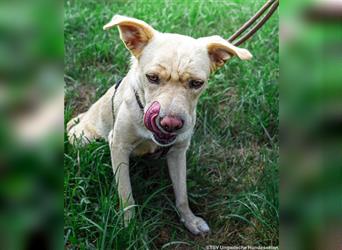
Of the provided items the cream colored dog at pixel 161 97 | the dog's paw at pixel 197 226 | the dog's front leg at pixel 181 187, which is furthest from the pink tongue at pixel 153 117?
the dog's paw at pixel 197 226

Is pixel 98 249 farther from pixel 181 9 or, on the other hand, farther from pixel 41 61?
pixel 181 9

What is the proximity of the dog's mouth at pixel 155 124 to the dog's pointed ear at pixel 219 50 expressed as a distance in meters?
0.39

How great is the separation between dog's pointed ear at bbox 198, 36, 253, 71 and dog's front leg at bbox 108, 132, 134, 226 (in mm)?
572

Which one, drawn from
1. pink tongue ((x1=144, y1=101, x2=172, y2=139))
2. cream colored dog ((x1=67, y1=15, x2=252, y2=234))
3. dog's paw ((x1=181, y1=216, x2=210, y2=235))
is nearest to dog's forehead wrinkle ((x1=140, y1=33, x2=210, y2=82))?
cream colored dog ((x1=67, y1=15, x2=252, y2=234))

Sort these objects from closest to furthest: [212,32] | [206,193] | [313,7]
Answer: [313,7]
[206,193]
[212,32]

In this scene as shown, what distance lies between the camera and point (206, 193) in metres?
2.55

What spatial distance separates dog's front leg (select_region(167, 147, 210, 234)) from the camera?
240 centimetres

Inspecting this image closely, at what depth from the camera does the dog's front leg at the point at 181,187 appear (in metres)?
2.40

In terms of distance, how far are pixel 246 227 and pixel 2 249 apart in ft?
4.77

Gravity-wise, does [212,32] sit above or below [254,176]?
above

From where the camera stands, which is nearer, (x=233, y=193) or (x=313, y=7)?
(x=313, y=7)

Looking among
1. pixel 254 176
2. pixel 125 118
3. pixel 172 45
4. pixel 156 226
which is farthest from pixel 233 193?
pixel 172 45

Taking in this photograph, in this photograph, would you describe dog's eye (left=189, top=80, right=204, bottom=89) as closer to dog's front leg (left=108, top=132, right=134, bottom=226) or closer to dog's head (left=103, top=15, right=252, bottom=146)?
dog's head (left=103, top=15, right=252, bottom=146)

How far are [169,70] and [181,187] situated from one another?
68 cm
